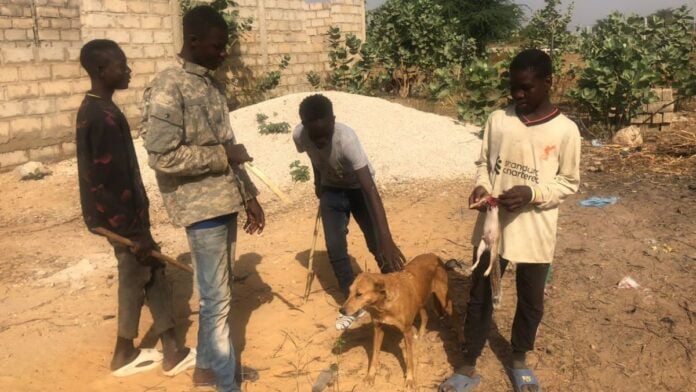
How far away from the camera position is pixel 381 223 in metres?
3.57

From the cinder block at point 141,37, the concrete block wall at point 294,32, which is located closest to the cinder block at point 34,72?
the cinder block at point 141,37

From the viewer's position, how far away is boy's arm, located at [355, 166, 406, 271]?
3533mm

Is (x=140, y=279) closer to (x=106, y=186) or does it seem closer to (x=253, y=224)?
(x=106, y=186)

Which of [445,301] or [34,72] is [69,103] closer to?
[34,72]

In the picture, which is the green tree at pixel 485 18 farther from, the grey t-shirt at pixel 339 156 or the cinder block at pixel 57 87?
the grey t-shirt at pixel 339 156

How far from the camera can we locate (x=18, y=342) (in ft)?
13.5

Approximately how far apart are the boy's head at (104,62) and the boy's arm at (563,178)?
2415mm

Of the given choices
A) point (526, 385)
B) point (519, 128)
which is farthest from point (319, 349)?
point (519, 128)

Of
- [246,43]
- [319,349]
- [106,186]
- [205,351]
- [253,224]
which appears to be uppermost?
[246,43]

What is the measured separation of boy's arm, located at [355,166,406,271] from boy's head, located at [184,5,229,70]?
1.26 m

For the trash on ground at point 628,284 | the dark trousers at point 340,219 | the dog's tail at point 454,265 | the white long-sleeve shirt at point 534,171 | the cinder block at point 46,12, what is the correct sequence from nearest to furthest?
the white long-sleeve shirt at point 534,171 → the dark trousers at point 340,219 → the trash on ground at point 628,284 → the dog's tail at point 454,265 → the cinder block at point 46,12

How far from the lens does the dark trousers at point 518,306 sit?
3.04m

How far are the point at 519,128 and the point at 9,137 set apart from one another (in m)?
8.46

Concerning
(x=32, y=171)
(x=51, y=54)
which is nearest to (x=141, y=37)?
(x=51, y=54)
